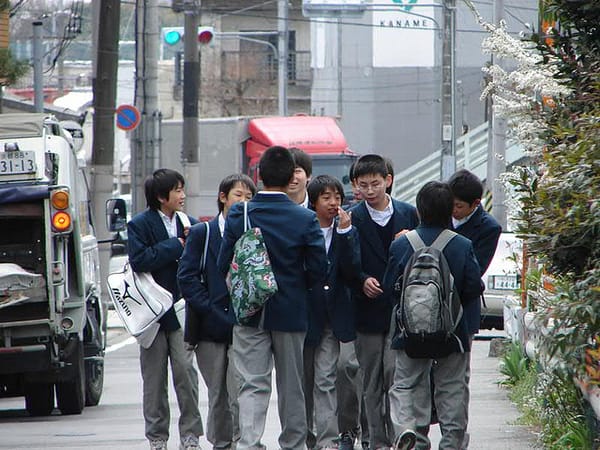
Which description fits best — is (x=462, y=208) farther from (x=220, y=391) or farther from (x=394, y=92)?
(x=394, y=92)

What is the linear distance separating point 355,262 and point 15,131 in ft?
16.3

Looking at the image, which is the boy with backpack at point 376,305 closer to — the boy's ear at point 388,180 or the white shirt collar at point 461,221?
the boy's ear at point 388,180

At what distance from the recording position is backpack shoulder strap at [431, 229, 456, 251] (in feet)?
25.4

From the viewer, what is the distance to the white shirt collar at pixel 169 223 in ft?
30.5

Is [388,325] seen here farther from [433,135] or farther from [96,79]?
[433,135]

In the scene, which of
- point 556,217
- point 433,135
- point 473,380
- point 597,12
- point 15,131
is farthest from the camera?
point 433,135

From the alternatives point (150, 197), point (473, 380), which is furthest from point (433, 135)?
point (150, 197)

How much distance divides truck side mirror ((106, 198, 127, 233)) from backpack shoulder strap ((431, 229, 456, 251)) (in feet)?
20.5

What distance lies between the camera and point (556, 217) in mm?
6285

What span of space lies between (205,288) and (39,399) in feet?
16.3

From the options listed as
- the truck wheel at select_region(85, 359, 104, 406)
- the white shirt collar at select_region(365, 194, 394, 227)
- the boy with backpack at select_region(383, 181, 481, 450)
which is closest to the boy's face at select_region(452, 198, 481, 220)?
the white shirt collar at select_region(365, 194, 394, 227)

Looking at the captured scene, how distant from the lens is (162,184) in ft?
30.3

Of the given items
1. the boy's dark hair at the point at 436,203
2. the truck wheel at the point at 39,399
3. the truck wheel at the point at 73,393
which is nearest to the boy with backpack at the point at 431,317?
the boy's dark hair at the point at 436,203

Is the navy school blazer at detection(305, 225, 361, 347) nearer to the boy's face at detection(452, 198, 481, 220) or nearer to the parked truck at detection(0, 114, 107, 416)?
the boy's face at detection(452, 198, 481, 220)
